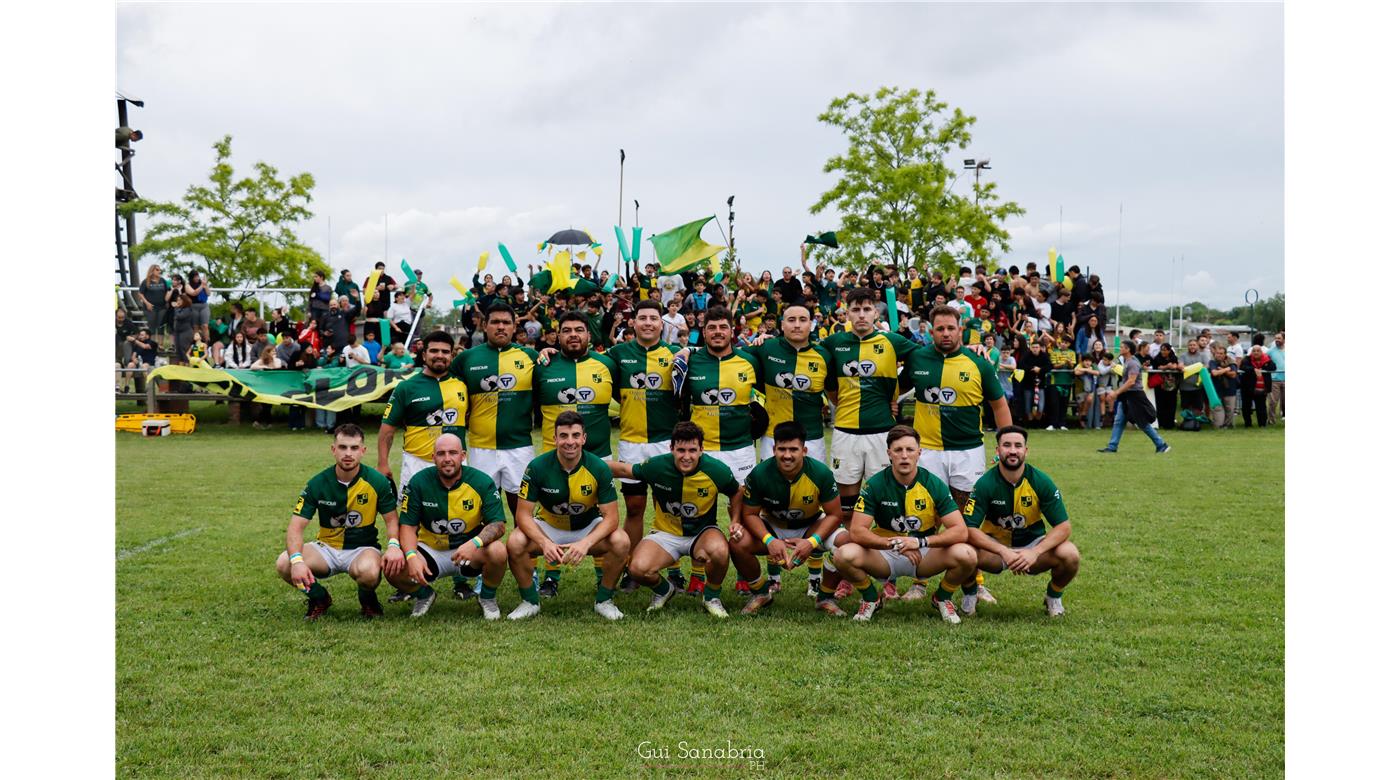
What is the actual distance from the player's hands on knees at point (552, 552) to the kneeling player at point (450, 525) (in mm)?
296

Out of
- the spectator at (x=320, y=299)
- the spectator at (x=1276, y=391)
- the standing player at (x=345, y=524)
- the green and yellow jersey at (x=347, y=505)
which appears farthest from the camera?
the spectator at (x=320, y=299)

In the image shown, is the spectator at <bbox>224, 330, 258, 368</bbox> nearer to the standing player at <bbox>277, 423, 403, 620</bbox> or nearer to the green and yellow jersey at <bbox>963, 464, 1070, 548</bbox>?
the standing player at <bbox>277, 423, 403, 620</bbox>

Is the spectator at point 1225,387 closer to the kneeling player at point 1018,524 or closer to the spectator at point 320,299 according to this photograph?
the kneeling player at point 1018,524

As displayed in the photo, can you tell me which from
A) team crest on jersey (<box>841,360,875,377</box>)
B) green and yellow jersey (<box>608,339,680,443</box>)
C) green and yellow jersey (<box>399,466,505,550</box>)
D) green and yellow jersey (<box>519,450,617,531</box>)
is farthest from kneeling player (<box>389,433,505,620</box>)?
team crest on jersey (<box>841,360,875,377</box>)

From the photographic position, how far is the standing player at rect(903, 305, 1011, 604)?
7.50m

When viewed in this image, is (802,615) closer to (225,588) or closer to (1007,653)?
(1007,653)

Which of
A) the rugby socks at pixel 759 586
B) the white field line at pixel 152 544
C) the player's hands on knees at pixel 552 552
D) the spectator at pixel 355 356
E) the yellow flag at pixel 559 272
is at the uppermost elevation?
the yellow flag at pixel 559 272

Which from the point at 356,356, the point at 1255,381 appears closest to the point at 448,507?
the point at 356,356

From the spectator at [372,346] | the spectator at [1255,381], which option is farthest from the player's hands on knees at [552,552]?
the spectator at [1255,381]

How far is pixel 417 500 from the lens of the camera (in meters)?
6.71

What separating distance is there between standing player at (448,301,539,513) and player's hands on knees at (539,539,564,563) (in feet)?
4.27

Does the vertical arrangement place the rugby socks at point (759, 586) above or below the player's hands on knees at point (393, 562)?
below

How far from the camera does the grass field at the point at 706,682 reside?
444 cm

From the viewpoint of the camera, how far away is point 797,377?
7.64m
